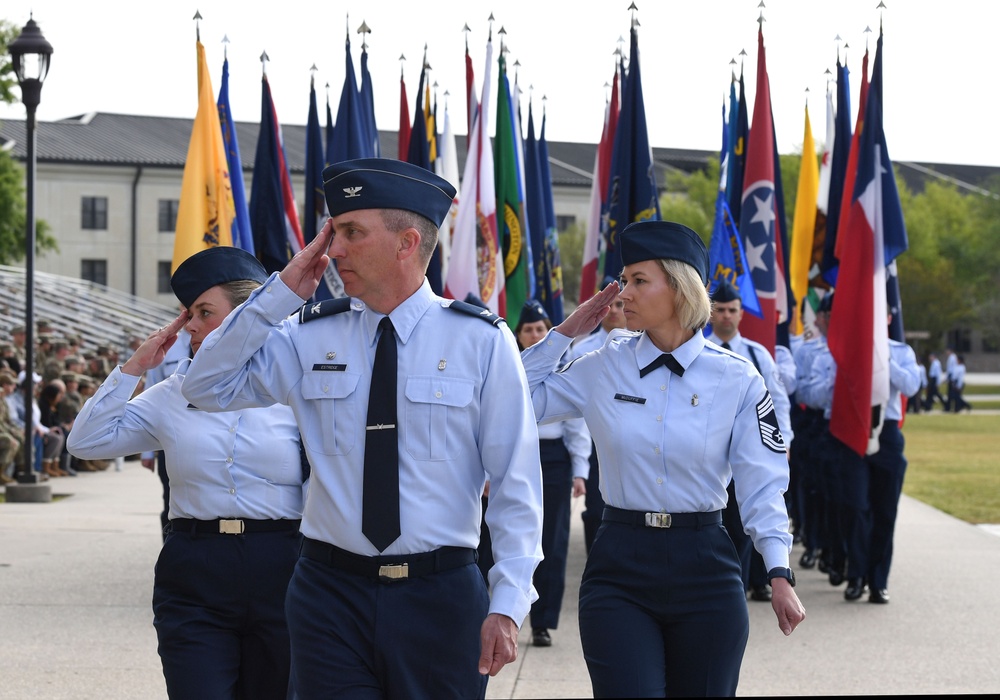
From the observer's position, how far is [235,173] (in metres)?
11.5

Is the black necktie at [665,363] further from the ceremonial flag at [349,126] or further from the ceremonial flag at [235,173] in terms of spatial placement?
the ceremonial flag at [349,126]

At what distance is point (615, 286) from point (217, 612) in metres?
1.68

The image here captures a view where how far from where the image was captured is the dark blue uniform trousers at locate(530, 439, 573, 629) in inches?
304

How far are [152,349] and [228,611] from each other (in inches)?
36.5

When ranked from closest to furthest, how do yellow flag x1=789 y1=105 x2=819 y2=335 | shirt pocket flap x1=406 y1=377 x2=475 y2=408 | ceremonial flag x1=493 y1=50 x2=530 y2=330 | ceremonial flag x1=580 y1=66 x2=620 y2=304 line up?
1. shirt pocket flap x1=406 y1=377 x2=475 y2=408
2. ceremonial flag x1=493 y1=50 x2=530 y2=330
3. ceremonial flag x1=580 y1=66 x2=620 y2=304
4. yellow flag x1=789 y1=105 x2=819 y2=335

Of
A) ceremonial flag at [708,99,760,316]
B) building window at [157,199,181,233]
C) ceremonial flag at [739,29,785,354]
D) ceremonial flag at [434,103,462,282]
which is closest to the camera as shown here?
ceremonial flag at [708,99,760,316]

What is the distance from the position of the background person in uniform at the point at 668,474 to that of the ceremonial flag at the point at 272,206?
694 centimetres

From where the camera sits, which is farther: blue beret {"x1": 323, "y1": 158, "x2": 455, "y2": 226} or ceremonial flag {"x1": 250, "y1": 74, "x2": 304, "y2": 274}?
ceremonial flag {"x1": 250, "y1": 74, "x2": 304, "y2": 274}

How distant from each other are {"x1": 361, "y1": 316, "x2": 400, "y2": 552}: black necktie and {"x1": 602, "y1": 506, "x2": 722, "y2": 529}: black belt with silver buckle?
3.62 feet

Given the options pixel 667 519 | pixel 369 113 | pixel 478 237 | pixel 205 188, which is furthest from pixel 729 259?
pixel 667 519

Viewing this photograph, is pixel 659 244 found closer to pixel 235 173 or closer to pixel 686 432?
pixel 686 432

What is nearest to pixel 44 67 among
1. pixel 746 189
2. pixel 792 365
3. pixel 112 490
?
pixel 112 490

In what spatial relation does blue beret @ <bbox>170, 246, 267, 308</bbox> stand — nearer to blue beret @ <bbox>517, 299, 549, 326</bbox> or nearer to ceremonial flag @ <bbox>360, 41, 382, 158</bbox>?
blue beret @ <bbox>517, 299, 549, 326</bbox>

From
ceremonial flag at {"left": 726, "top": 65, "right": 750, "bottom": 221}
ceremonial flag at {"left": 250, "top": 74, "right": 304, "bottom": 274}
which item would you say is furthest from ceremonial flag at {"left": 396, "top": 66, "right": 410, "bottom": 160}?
ceremonial flag at {"left": 726, "top": 65, "right": 750, "bottom": 221}
